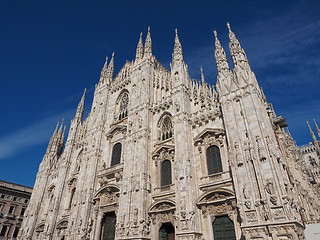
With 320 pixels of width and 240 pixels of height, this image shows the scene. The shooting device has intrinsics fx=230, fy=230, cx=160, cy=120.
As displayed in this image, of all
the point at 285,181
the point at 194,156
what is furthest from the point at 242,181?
the point at 194,156

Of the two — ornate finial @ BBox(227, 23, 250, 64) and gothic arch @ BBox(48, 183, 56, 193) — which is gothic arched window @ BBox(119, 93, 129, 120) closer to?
gothic arch @ BBox(48, 183, 56, 193)

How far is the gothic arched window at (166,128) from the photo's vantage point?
21833 millimetres

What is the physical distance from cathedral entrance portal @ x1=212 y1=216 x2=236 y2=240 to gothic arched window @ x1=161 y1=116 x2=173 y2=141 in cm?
865

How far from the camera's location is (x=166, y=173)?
19938mm

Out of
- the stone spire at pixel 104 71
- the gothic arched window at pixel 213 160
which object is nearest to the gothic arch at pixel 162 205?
the gothic arched window at pixel 213 160

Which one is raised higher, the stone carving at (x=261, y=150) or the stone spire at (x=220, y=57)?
the stone spire at (x=220, y=57)

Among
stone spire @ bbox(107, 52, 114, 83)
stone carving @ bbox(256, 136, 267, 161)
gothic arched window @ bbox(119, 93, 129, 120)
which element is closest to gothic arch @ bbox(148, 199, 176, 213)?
stone carving @ bbox(256, 136, 267, 161)

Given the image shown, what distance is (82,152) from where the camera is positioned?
94.5 feet

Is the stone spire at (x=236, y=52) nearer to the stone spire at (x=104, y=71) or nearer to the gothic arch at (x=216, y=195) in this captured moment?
the gothic arch at (x=216, y=195)

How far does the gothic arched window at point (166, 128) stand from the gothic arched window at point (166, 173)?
2.62 metres

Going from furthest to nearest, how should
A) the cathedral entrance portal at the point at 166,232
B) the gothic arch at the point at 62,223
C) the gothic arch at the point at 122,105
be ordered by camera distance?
the gothic arch at the point at 122,105, the gothic arch at the point at 62,223, the cathedral entrance portal at the point at 166,232

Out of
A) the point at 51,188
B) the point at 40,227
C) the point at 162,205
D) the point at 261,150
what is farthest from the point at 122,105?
the point at 261,150

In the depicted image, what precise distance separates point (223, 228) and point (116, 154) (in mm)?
13901

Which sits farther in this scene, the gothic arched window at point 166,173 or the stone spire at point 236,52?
the gothic arched window at point 166,173
